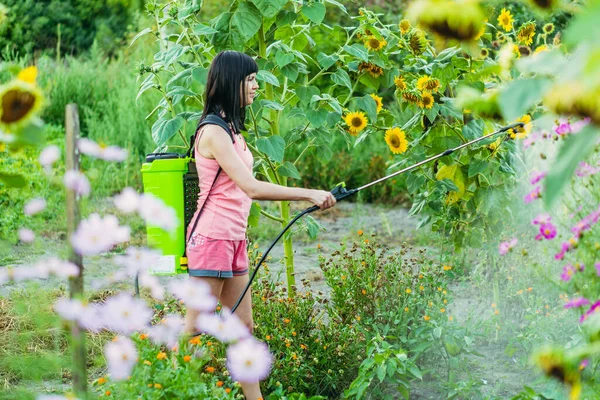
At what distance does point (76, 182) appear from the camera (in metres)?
1.74

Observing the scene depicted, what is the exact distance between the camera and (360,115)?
3648mm

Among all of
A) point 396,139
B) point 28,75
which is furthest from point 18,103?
point 396,139

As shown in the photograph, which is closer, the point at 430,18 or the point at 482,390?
the point at 430,18

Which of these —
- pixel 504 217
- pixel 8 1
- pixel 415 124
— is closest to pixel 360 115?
pixel 415 124

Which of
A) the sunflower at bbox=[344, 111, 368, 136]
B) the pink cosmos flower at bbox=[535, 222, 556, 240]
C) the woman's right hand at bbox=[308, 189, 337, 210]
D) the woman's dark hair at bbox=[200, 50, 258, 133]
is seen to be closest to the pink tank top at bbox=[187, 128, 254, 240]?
the woman's dark hair at bbox=[200, 50, 258, 133]

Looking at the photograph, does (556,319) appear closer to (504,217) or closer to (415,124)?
(504,217)

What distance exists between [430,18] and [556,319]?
7.93 ft

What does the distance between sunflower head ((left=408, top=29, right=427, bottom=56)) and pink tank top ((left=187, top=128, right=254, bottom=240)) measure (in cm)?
112

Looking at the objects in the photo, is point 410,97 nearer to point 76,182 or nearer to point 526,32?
point 526,32

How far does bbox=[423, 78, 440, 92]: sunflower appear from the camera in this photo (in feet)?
11.7

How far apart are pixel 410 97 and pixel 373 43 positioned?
29 cm

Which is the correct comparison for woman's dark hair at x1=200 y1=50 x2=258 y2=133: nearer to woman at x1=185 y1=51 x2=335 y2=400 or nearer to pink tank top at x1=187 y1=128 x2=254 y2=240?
woman at x1=185 y1=51 x2=335 y2=400

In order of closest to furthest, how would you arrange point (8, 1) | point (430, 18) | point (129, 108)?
1. point (430, 18)
2. point (129, 108)
3. point (8, 1)

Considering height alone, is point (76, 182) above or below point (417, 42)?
below
